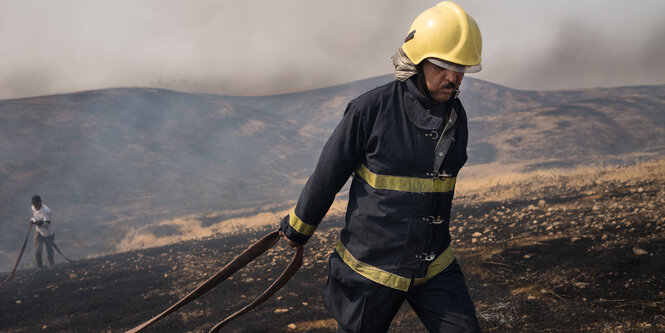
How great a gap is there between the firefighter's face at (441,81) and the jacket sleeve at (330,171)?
36cm

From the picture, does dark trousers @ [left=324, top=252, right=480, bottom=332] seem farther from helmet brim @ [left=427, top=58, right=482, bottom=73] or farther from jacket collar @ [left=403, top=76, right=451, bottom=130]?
helmet brim @ [left=427, top=58, right=482, bottom=73]

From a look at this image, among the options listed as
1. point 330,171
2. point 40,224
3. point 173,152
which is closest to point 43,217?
point 40,224

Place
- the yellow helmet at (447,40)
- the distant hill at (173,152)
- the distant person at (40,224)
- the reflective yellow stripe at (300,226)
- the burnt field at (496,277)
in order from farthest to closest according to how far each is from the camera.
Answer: the distant hill at (173,152), the distant person at (40,224), the burnt field at (496,277), the reflective yellow stripe at (300,226), the yellow helmet at (447,40)

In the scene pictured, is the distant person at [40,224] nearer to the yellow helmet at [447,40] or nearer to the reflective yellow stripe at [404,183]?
the reflective yellow stripe at [404,183]

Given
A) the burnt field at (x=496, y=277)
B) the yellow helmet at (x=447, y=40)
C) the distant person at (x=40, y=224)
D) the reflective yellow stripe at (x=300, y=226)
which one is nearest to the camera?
the yellow helmet at (x=447, y=40)

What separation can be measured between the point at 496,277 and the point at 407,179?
339 cm

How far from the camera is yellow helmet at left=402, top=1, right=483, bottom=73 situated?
203 centimetres

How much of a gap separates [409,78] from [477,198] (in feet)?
29.3

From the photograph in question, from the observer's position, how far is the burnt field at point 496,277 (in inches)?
156

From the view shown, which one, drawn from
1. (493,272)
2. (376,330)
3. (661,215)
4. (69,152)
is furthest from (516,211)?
(69,152)

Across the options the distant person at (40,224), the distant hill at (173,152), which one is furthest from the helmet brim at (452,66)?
the distant hill at (173,152)

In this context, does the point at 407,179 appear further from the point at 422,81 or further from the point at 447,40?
the point at 447,40

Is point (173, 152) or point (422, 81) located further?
point (173, 152)

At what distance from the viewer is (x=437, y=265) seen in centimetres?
216
